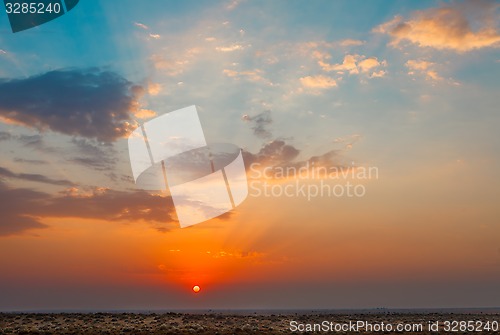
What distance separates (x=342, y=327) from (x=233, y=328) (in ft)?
51.0

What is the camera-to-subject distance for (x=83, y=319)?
214 ft

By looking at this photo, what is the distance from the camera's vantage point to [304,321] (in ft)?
221

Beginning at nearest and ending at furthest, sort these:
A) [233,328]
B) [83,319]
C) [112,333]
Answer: [112,333]
[233,328]
[83,319]

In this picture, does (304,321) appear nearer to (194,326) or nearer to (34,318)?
(194,326)

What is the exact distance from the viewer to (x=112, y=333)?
176 ft

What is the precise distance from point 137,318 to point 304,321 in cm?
2536

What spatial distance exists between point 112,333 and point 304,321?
28676 millimetres

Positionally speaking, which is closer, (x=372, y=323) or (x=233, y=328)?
(x=233, y=328)

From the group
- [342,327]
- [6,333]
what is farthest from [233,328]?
[6,333]

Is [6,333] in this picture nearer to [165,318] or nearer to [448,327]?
[165,318]

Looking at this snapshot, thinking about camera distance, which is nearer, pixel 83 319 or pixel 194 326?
pixel 194 326

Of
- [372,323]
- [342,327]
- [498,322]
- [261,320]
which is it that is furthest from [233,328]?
[498,322]

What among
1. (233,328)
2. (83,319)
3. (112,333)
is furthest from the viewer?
(83,319)

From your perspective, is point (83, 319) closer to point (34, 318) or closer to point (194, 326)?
point (34, 318)
